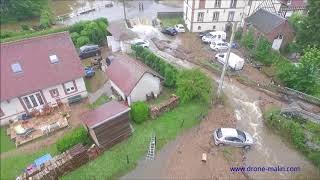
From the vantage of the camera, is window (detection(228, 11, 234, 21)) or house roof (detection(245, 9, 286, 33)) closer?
house roof (detection(245, 9, 286, 33))

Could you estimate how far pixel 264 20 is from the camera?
3903 cm

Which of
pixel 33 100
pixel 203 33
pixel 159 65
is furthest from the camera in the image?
pixel 203 33

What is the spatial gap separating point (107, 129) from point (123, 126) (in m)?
1.73

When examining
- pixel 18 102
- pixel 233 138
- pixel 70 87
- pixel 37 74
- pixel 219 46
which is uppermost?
pixel 37 74

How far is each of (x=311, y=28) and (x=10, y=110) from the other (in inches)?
1564

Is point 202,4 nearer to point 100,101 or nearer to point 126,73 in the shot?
point 126,73

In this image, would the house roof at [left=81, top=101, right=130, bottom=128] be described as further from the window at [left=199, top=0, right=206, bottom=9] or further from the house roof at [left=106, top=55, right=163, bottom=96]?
the window at [left=199, top=0, right=206, bottom=9]

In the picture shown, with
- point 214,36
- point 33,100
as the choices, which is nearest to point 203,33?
point 214,36

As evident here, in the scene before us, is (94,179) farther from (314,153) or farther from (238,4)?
(238,4)

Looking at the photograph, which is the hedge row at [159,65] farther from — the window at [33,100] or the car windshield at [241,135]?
the window at [33,100]

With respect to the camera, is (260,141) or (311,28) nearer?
(260,141)

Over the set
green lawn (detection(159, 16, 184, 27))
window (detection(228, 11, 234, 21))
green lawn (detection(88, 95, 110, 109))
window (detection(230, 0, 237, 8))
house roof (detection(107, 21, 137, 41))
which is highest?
window (detection(230, 0, 237, 8))

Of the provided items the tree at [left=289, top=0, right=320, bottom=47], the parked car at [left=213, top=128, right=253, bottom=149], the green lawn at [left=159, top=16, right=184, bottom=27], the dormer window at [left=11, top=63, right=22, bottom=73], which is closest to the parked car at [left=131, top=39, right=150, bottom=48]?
the green lawn at [left=159, top=16, right=184, bottom=27]

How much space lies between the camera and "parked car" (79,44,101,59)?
38.8 meters
